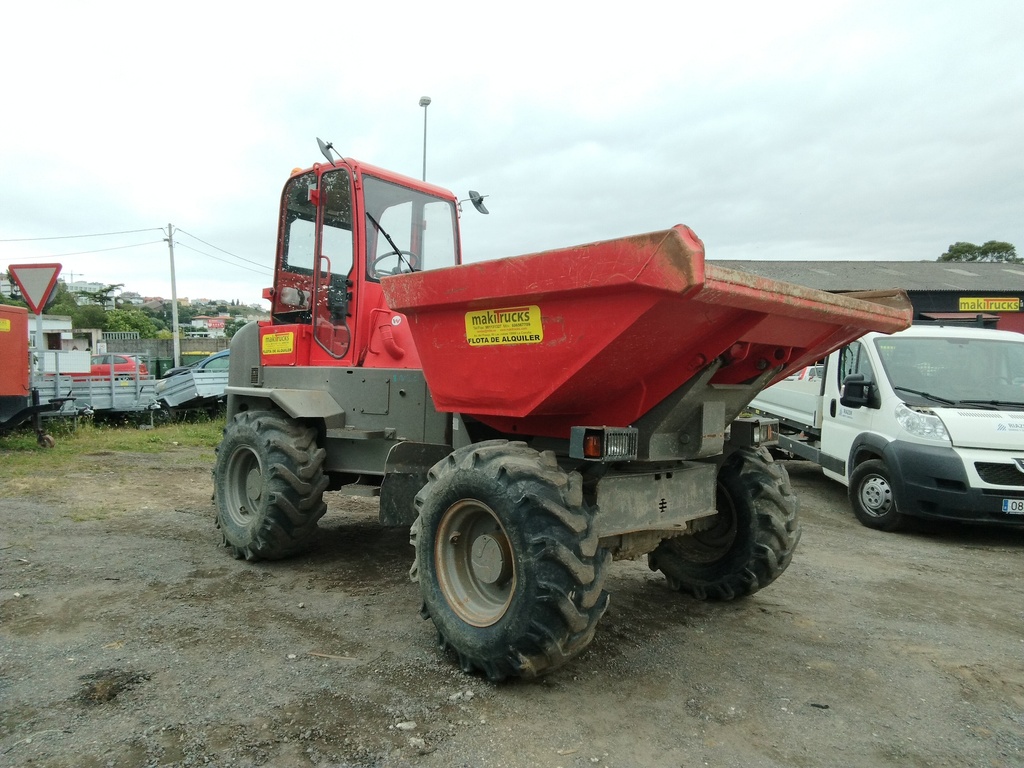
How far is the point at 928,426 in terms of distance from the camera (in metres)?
6.44

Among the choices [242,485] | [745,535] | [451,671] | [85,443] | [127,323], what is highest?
[127,323]

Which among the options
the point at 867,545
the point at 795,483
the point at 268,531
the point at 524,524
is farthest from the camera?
the point at 795,483

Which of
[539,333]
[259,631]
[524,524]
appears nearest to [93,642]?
[259,631]

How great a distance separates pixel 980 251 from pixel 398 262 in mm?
56656

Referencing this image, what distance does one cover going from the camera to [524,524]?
3105 mm

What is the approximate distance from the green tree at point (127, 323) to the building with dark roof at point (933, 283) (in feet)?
166

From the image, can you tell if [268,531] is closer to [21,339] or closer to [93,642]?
[93,642]

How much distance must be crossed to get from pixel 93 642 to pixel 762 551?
3645 millimetres

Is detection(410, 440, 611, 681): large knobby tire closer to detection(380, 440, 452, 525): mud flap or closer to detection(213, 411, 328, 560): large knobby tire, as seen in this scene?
detection(380, 440, 452, 525): mud flap

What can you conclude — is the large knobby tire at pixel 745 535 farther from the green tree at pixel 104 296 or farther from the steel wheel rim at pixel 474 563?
the green tree at pixel 104 296

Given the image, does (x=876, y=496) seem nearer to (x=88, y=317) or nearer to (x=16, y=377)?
(x=16, y=377)

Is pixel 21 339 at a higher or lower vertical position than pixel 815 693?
higher

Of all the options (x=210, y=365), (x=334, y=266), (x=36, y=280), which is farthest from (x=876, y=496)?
(x=210, y=365)

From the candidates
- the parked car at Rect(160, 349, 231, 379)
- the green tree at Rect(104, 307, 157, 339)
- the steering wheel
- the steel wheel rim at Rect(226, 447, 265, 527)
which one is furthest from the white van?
the green tree at Rect(104, 307, 157, 339)
